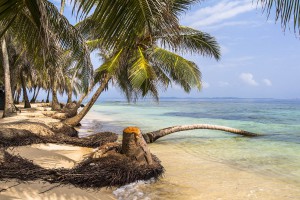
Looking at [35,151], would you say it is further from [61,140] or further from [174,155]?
[174,155]

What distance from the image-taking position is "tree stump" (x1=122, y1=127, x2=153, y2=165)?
5855 millimetres

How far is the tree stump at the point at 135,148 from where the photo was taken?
5855 millimetres

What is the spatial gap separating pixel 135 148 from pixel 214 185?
1.66 meters

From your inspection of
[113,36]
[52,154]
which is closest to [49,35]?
[113,36]

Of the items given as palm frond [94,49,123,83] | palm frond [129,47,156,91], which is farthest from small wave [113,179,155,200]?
palm frond [94,49,123,83]

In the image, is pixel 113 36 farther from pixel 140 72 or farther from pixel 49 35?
pixel 140 72

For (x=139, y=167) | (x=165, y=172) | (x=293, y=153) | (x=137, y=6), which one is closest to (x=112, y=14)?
(x=137, y=6)

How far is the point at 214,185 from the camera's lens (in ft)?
18.4

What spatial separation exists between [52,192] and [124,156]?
1.89 m

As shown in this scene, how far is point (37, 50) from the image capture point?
6039 millimetres

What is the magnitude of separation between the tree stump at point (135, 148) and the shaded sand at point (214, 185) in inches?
21.6

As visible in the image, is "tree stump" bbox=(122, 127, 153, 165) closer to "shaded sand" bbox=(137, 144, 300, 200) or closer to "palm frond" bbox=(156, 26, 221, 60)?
"shaded sand" bbox=(137, 144, 300, 200)

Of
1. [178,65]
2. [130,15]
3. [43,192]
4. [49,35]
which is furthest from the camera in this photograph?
[178,65]

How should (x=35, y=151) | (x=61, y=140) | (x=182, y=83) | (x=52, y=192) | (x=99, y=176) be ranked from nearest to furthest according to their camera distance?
(x=52, y=192)
(x=99, y=176)
(x=35, y=151)
(x=61, y=140)
(x=182, y=83)
